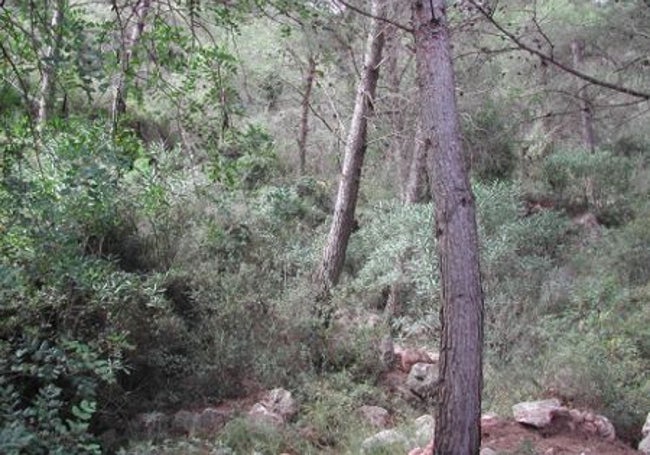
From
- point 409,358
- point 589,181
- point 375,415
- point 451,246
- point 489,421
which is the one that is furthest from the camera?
point 589,181

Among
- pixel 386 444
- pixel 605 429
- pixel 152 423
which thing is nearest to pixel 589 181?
pixel 605 429

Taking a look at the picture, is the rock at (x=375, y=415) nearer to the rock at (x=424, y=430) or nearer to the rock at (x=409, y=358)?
the rock at (x=424, y=430)

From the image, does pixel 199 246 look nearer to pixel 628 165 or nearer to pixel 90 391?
pixel 90 391

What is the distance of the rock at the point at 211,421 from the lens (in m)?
6.34

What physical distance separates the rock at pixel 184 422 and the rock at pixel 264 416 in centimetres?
54

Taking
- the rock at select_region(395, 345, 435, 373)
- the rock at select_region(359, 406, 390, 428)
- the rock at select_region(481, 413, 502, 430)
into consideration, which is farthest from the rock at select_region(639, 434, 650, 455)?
the rock at select_region(395, 345, 435, 373)

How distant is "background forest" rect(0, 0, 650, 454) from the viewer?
4.01 m

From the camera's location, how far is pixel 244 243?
945cm

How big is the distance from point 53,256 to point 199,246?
341 centimetres

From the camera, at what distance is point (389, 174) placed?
14.1 m

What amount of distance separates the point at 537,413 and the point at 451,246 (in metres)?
2.16

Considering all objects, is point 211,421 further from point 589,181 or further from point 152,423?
point 589,181

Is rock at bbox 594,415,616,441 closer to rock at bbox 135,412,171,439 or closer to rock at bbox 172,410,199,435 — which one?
rock at bbox 172,410,199,435

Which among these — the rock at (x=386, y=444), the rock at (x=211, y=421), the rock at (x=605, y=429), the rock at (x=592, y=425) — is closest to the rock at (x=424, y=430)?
the rock at (x=386, y=444)
